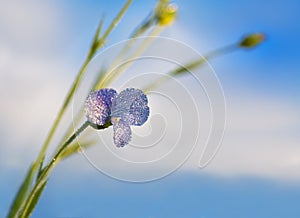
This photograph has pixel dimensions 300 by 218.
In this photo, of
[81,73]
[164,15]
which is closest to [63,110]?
[81,73]

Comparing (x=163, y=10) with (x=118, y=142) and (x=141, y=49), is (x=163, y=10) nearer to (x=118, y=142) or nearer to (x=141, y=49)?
(x=141, y=49)

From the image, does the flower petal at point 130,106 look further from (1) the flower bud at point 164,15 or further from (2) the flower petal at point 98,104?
(1) the flower bud at point 164,15

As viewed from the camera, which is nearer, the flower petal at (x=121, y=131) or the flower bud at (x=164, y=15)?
the flower petal at (x=121, y=131)

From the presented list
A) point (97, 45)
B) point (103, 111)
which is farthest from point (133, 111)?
point (97, 45)

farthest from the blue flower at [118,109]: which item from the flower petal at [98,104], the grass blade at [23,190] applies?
the grass blade at [23,190]

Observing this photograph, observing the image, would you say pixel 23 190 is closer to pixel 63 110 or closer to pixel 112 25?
pixel 63 110

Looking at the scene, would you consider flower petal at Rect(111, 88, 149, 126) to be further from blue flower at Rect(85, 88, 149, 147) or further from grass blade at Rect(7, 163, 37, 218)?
grass blade at Rect(7, 163, 37, 218)

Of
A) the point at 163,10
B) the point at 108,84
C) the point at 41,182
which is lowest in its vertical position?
the point at 41,182
